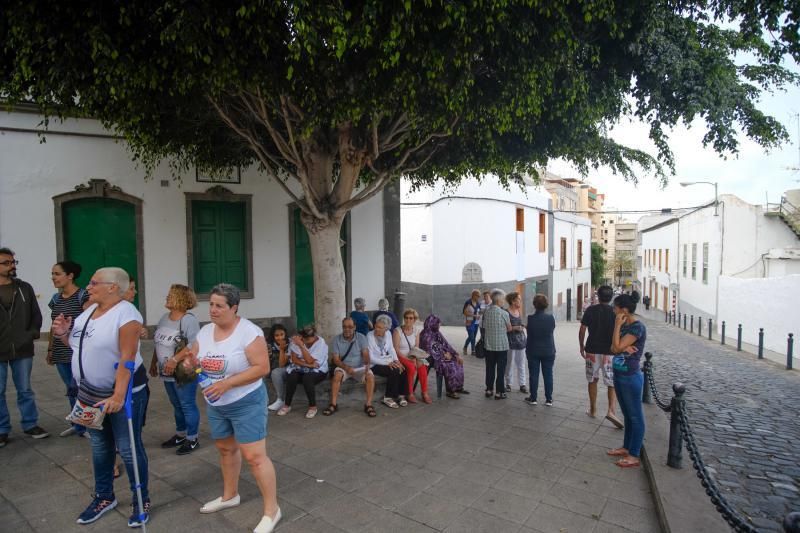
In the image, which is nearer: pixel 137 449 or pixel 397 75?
pixel 137 449

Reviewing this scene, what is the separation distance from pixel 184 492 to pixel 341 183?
452 cm

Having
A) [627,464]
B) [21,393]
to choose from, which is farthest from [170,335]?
[627,464]

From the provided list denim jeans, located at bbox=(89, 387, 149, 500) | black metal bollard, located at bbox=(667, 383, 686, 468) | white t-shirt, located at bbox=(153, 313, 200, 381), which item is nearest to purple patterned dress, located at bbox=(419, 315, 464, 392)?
black metal bollard, located at bbox=(667, 383, 686, 468)

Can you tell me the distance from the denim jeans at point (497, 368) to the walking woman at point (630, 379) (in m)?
2.33

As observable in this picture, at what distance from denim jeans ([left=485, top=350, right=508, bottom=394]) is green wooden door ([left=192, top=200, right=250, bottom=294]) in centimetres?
616

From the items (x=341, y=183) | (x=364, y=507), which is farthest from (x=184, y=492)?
(x=341, y=183)

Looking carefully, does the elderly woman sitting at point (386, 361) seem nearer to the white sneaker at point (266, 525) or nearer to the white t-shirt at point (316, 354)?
the white t-shirt at point (316, 354)

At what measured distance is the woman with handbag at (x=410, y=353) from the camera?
6.60m

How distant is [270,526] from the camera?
3.35m

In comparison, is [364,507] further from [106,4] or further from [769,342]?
[769,342]

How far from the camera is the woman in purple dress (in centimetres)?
699

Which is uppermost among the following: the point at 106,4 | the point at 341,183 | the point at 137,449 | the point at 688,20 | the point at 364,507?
the point at 688,20

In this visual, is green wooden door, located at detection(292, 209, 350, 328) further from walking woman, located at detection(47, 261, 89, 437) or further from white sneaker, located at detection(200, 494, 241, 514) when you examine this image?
white sneaker, located at detection(200, 494, 241, 514)

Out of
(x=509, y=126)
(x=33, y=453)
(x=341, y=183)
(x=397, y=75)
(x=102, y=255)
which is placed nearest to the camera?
(x=33, y=453)
